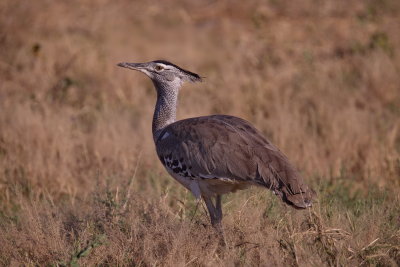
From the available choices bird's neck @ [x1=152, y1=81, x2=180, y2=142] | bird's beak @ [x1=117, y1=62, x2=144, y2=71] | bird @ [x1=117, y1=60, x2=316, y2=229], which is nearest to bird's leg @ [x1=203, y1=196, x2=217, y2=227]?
bird @ [x1=117, y1=60, x2=316, y2=229]

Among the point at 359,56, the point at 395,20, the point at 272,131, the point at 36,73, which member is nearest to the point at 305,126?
the point at 272,131

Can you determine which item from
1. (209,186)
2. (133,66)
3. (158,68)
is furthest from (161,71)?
(209,186)

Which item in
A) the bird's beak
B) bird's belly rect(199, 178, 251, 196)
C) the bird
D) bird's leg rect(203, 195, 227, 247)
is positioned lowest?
bird's leg rect(203, 195, 227, 247)

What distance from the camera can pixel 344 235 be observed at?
3301 millimetres

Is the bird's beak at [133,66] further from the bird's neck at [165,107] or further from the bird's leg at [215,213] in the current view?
the bird's leg at [215,213]

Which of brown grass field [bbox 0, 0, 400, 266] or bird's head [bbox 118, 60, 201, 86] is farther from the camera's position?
bird's head [bbox 118, 60, 201, 86]

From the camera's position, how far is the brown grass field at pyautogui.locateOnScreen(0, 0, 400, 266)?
134 inches

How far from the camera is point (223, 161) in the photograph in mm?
3568

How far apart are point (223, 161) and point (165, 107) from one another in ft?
2.69

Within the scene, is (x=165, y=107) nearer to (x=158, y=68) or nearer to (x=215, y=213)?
(x=158, y=68)

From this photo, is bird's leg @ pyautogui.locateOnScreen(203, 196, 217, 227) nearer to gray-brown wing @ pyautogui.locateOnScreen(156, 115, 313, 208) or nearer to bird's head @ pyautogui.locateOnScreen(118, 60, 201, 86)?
gray-brown wing @ pyautogui.locateOnScreen(156, 115, 313, 208)

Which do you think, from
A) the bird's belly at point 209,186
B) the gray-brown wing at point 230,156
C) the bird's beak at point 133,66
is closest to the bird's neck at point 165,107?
the bird's beak at point 133,66

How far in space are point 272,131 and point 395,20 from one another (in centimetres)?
402

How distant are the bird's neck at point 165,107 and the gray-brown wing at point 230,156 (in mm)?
273
